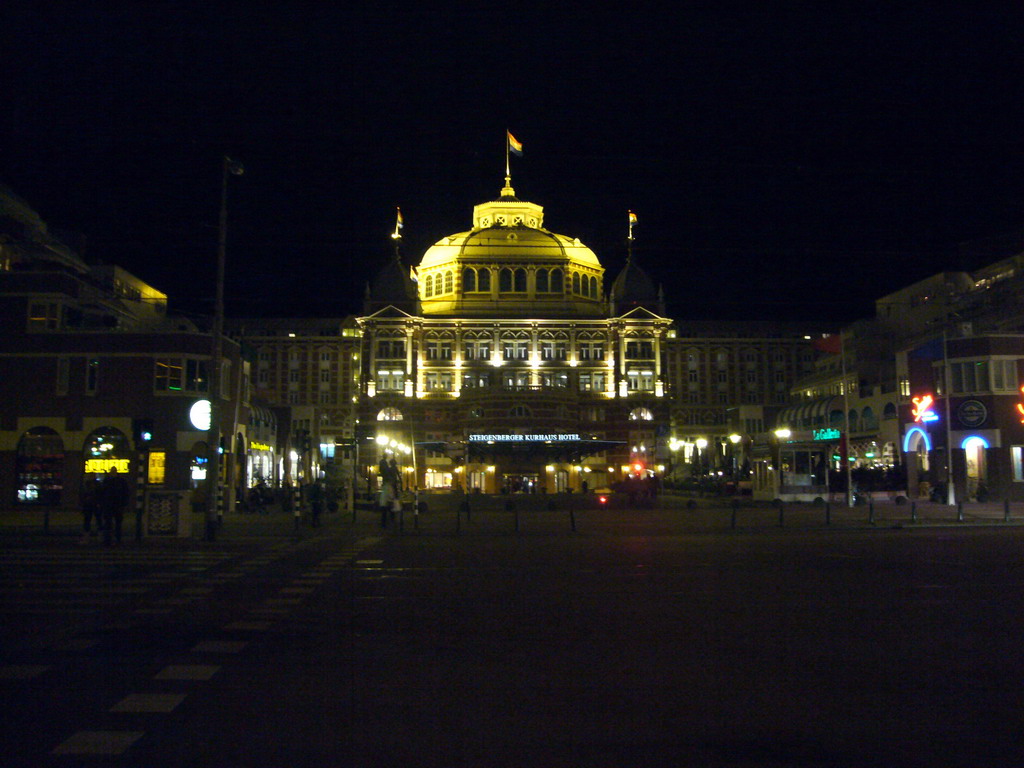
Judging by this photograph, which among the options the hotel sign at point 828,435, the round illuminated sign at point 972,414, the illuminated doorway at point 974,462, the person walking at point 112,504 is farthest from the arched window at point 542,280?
the person walking at point 112,504

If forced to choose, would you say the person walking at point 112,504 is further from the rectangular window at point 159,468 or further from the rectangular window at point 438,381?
the rectangular window at point 438,381

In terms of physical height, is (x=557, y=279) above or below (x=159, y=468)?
above

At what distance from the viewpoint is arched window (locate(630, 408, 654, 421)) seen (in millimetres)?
108375

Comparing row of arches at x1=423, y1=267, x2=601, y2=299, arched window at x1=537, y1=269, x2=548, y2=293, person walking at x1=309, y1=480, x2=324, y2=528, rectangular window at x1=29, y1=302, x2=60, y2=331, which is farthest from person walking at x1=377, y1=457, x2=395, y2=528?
arched window at x1=537, y1=269, x2=548, y2=293

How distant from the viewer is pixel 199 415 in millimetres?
48438

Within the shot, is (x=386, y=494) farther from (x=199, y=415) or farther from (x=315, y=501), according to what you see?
(x=199, y=415)

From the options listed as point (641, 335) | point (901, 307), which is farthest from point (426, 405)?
point (901, 307)

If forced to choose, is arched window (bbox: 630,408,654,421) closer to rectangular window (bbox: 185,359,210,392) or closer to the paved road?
rectangular window (bbox: 185,359,210,392)

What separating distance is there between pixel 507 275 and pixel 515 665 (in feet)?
351

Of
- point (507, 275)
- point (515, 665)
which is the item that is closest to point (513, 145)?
point (507, 275)

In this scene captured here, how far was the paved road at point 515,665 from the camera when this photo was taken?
7.55m

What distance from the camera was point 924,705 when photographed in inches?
342

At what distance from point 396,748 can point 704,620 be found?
6.90 meters

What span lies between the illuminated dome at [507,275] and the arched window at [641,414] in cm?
1343
